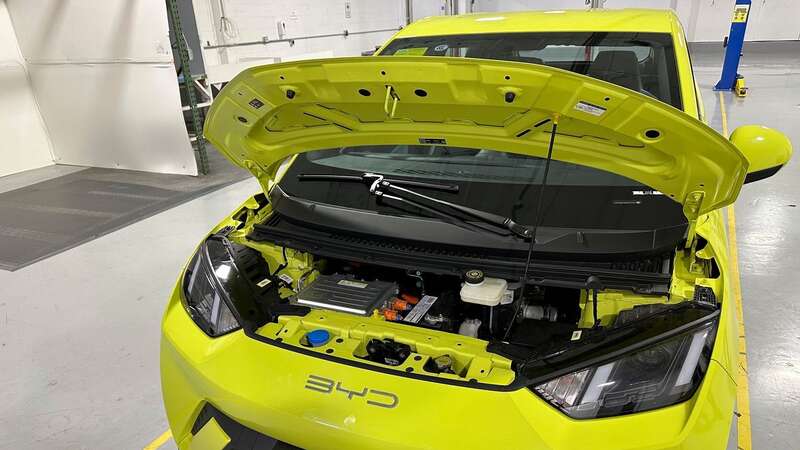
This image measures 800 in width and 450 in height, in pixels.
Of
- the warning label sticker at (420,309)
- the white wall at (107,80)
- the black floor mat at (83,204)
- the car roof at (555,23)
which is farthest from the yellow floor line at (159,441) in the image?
the white wall at (107,80)

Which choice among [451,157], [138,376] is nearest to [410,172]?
[451,157]

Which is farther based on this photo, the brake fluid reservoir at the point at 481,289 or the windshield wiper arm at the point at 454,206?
the windshield wiper arm at the point at 454,206

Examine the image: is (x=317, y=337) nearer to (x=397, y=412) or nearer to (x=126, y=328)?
(x=397, y=412)

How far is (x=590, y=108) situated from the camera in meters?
1.14

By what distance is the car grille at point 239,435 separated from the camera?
126 centimetres

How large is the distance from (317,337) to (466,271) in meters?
0.46

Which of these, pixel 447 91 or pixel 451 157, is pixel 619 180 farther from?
pixel 447 91

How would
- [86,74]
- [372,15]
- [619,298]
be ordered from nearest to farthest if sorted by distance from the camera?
[619,298], [86,74], [372,15]

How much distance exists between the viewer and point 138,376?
2465 mm

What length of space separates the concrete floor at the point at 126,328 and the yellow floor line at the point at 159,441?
33 mm

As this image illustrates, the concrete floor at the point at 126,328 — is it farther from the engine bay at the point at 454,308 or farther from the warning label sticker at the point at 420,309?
the warning label sticker at the point at 420,309

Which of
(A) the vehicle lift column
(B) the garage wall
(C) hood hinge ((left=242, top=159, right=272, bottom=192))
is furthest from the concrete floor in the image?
(B) the garage wall

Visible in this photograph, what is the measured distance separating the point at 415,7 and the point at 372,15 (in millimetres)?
2334

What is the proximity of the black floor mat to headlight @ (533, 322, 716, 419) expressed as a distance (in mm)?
4207
